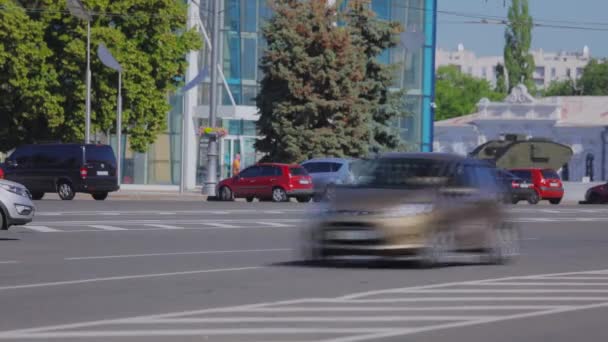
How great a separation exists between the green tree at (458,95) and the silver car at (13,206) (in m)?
141

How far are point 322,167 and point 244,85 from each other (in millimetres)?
21728

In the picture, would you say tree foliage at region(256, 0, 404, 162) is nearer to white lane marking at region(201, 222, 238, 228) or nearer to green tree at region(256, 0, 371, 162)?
green tree at region(256, 0, 371, 162)

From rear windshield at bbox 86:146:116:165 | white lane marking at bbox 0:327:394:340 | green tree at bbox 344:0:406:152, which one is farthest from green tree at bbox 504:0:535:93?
white lane marking at bbox 0:327:394:340

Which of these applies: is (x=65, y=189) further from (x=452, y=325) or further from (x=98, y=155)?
(x=452, y=325)

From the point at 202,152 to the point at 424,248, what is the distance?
56130 mm

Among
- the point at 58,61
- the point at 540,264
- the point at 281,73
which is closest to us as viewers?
the point at 540,264

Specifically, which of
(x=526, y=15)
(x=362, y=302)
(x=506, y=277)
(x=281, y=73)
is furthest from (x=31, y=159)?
(x=526, y=15)

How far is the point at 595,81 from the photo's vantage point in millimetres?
175625

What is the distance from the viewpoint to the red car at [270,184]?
54.3 metres

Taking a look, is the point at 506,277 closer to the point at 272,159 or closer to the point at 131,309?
the point at 131,309

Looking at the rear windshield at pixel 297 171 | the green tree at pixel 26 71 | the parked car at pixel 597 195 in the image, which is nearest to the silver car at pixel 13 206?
the rear windshield at pixel 297 171

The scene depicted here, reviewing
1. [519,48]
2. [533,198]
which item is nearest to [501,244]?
[533,198]

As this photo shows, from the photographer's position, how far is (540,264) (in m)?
22.2

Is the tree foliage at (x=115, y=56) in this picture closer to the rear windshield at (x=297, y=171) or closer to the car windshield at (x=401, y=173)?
the rear windshield at (x=297, y=171)
